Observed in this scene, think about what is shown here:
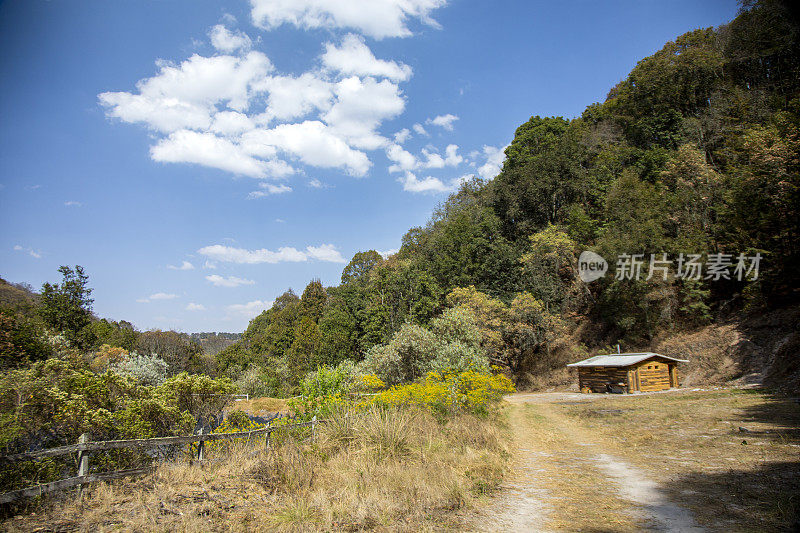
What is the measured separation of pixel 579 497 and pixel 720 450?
16.3 ft

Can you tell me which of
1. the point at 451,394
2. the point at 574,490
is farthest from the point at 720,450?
the point at 451,394

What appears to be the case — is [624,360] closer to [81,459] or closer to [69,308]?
[81,459]

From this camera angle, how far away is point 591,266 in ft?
116

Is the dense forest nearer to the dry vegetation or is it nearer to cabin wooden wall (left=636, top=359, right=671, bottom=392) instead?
the dry vegetation

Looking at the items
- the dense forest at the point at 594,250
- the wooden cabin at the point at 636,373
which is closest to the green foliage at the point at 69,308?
the dense forest at the point at 594,250

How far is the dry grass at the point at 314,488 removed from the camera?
15.7 feet

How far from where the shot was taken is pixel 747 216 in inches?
1018

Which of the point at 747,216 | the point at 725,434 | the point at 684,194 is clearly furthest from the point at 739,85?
the point at 725,434

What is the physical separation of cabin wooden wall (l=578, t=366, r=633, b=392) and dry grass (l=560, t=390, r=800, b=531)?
292 inches

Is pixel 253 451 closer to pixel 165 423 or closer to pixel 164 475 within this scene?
pixel 164 475

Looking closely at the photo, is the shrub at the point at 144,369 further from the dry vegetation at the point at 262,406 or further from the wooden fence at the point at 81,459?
the wooden fence at the point at 81,459

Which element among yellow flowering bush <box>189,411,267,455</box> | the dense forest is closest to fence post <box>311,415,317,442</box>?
yellow flowering bush <box>189,411,267,455</box>

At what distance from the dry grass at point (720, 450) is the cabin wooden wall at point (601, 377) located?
292 inches

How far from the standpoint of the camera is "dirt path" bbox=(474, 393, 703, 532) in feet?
16.5
